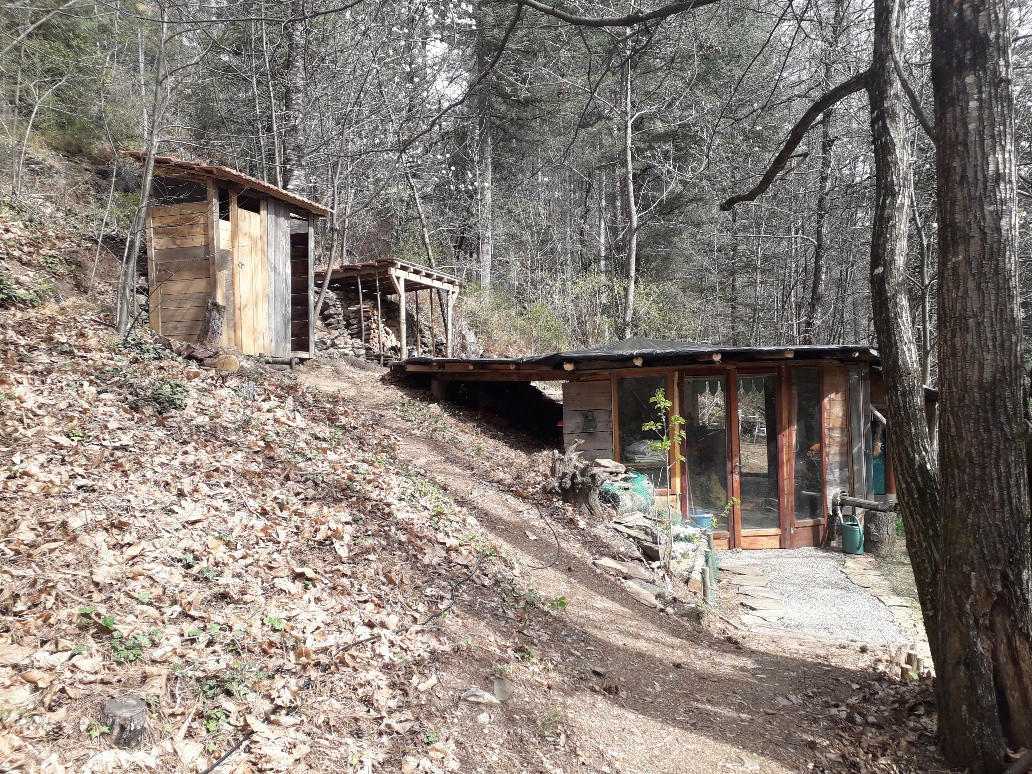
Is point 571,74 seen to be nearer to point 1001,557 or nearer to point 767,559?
point 767,559

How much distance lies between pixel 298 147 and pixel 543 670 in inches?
→ 485

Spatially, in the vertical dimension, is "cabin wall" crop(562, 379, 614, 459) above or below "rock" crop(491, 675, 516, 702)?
above

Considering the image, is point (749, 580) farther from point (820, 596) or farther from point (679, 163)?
point (679, 163)

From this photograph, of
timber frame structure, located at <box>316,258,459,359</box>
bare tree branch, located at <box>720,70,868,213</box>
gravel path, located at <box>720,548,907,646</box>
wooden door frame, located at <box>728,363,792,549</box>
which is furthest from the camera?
timber frame structure, located at <box>316,258,459,359</box>

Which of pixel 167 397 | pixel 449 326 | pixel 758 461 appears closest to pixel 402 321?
pixel 449 326

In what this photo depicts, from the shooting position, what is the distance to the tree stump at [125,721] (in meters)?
2.29

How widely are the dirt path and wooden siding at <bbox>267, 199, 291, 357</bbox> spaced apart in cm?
417

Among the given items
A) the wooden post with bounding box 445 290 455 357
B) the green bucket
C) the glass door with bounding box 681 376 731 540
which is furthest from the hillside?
the wooden post with bounding box 445 290 455 357

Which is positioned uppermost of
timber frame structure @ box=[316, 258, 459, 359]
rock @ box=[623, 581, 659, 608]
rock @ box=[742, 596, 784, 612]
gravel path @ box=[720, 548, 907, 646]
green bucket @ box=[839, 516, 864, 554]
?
timber frame structure @ box=[316, 258, 459, 359]

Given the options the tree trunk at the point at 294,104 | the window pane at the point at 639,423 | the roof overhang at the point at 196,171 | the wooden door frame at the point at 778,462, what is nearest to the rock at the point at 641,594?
the window pane at the point at 639,423

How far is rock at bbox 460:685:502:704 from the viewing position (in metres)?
3.24

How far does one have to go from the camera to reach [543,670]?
12.6 ft

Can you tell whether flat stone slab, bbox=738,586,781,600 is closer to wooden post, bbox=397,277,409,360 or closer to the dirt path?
the dirt path

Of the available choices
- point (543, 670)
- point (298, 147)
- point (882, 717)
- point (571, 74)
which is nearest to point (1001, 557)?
point (882, 717)
